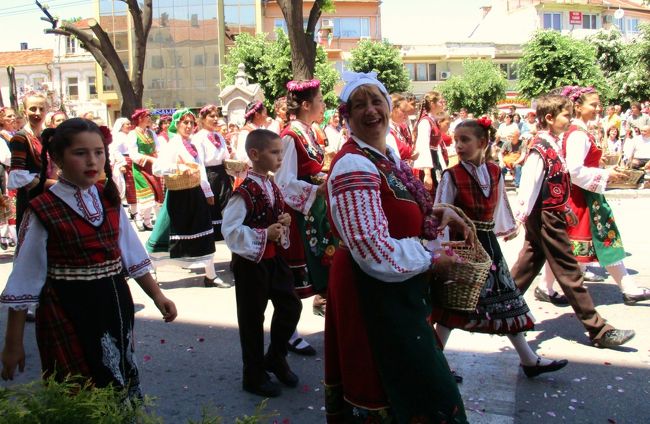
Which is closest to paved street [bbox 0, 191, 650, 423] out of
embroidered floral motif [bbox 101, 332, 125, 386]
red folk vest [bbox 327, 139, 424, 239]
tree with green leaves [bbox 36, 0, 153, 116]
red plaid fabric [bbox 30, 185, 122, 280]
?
embroidered floral motif [bbox 101, 332, 125, 386]

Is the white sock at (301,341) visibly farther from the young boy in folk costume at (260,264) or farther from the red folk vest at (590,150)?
the red folk vest at (590,150)

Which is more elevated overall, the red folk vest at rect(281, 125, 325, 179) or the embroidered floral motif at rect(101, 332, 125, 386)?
the red folk vest at rect(281, 125, 325, 179)

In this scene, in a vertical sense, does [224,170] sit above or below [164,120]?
below

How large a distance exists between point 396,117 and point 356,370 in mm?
5405

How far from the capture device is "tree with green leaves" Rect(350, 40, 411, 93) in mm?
42406

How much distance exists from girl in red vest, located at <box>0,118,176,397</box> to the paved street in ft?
3.19

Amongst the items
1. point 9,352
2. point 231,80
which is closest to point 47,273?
point 9,352

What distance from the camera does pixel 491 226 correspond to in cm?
436

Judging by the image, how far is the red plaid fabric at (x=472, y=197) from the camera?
4.34 metres

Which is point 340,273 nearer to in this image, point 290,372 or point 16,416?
point 16,416

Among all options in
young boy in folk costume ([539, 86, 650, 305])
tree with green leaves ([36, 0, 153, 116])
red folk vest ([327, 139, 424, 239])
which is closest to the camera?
red folk vest ([327, 139, 424, 239])

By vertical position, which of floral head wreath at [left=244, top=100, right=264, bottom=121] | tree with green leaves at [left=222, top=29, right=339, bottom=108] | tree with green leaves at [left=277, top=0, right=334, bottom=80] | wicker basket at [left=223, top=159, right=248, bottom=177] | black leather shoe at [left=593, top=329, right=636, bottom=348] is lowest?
Result: black leather shoe at [left=593, top=329, right=636, bottom=348]

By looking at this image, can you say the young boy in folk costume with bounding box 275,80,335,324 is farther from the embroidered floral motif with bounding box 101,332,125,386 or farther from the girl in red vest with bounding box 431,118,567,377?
the embroidered floral motif with bounding box 101,332,125,386

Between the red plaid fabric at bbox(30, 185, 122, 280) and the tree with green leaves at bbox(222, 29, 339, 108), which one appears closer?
the red plaid fabric at bbox(30, 185, 122, 280)
